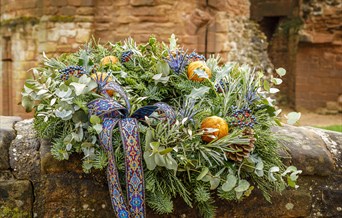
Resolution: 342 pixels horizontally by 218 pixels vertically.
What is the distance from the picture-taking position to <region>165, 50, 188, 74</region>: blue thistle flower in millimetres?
2305

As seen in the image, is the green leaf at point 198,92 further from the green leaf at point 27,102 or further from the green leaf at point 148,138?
the green leaf at point 27,102

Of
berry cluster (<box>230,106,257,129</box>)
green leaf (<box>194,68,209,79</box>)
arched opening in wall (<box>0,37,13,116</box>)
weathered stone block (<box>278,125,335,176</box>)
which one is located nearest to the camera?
berry cluster (<box>230,106,257,129</box>)

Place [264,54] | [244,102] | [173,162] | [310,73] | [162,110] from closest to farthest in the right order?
[173,162] → [162,110] → [244,102] → [264,54] → [310,73]

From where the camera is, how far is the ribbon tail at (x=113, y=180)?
6.37 feet

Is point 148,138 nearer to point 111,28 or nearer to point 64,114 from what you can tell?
point 64,114

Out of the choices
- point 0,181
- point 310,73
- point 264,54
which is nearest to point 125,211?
point 0,181

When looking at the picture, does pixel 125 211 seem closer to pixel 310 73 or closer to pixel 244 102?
pixel 244 102

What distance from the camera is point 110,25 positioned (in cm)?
870

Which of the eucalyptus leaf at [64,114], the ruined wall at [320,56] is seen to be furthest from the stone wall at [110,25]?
the eucalyptus leaf at [64,114]

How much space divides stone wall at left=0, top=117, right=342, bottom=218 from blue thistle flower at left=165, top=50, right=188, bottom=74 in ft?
1.65

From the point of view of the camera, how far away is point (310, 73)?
1565 centimetres

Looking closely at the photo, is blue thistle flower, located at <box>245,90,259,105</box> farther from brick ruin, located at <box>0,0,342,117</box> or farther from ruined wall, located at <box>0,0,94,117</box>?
ruined wall, located at <box>0,0,94,117</box>

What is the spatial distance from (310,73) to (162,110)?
1415 cm

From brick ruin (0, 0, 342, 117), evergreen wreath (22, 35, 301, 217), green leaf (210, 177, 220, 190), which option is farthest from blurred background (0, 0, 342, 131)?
green leaf (210, 177, 220, 190)
